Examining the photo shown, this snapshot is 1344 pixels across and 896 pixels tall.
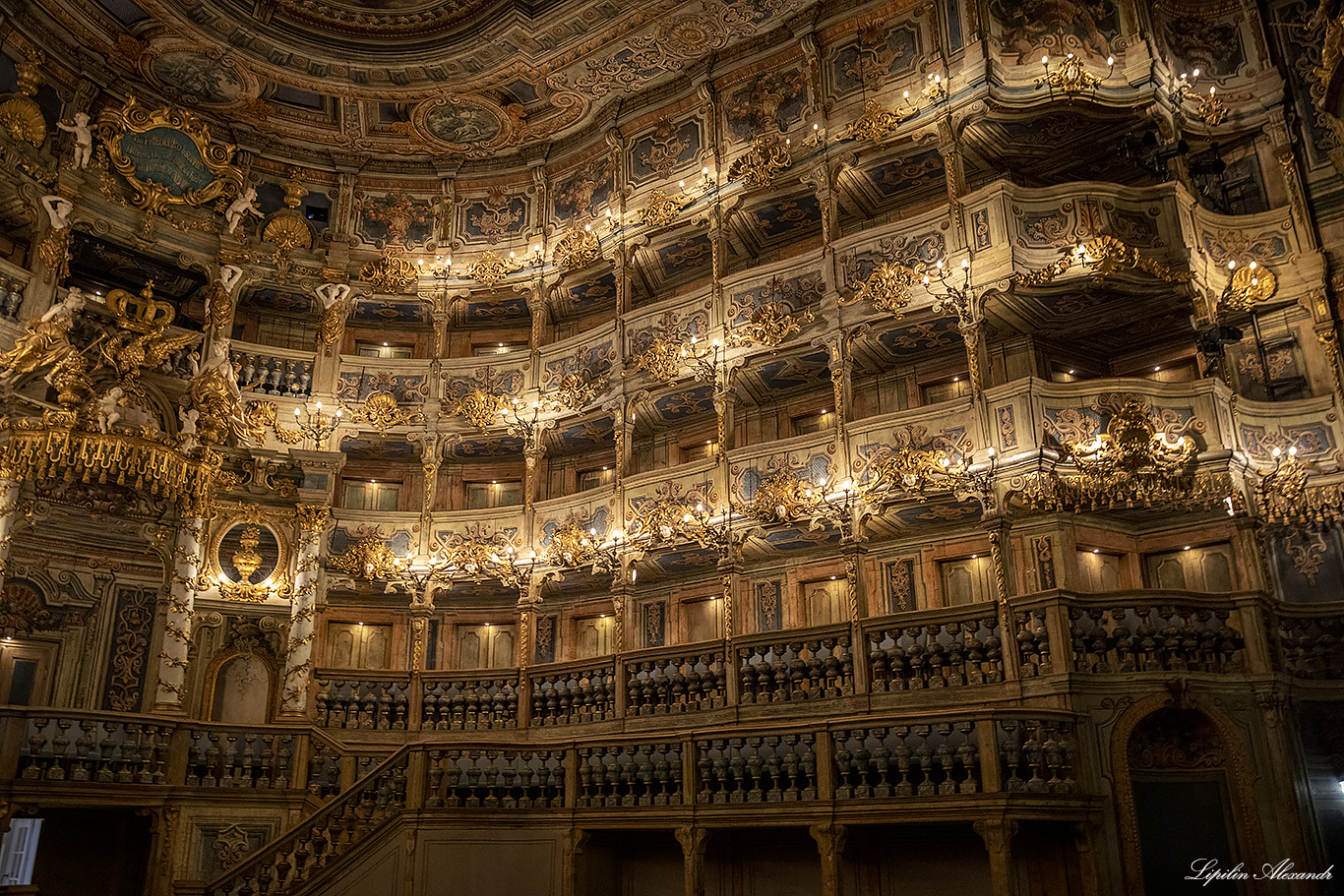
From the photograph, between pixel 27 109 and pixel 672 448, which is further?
pixel 672 448

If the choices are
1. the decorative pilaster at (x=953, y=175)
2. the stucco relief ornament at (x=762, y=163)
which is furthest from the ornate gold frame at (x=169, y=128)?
the decorative pilaster at (x=953, y=175)

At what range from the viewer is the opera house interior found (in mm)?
13297

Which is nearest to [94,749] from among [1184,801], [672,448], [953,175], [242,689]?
[242,689]

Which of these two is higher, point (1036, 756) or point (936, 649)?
point (936, 649)

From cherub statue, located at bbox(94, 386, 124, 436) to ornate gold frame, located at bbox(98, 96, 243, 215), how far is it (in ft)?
21.3

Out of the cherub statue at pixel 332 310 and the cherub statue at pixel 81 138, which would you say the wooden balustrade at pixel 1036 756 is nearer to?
the cherub statue at pixel 332 310

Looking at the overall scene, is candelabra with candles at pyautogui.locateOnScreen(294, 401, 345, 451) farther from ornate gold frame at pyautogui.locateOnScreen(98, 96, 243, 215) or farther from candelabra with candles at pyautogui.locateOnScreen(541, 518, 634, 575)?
candelabra with candles at pyautogui.locateOnScreen(541, 518, 634, 575)

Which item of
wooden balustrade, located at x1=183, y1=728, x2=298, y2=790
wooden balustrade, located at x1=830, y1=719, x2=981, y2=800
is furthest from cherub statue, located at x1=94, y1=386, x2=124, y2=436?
wooden balustrade, located at x1=830, y1=719, x2=981, y2=800

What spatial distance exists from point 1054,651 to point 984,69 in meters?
10.5

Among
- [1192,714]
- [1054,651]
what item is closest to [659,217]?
[1054,651]

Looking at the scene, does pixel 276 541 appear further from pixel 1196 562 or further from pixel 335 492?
pixel 1196 562

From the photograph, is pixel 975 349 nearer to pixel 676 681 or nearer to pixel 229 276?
pixel 676 681

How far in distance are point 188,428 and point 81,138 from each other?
21.5ft

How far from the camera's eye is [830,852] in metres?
11.8
